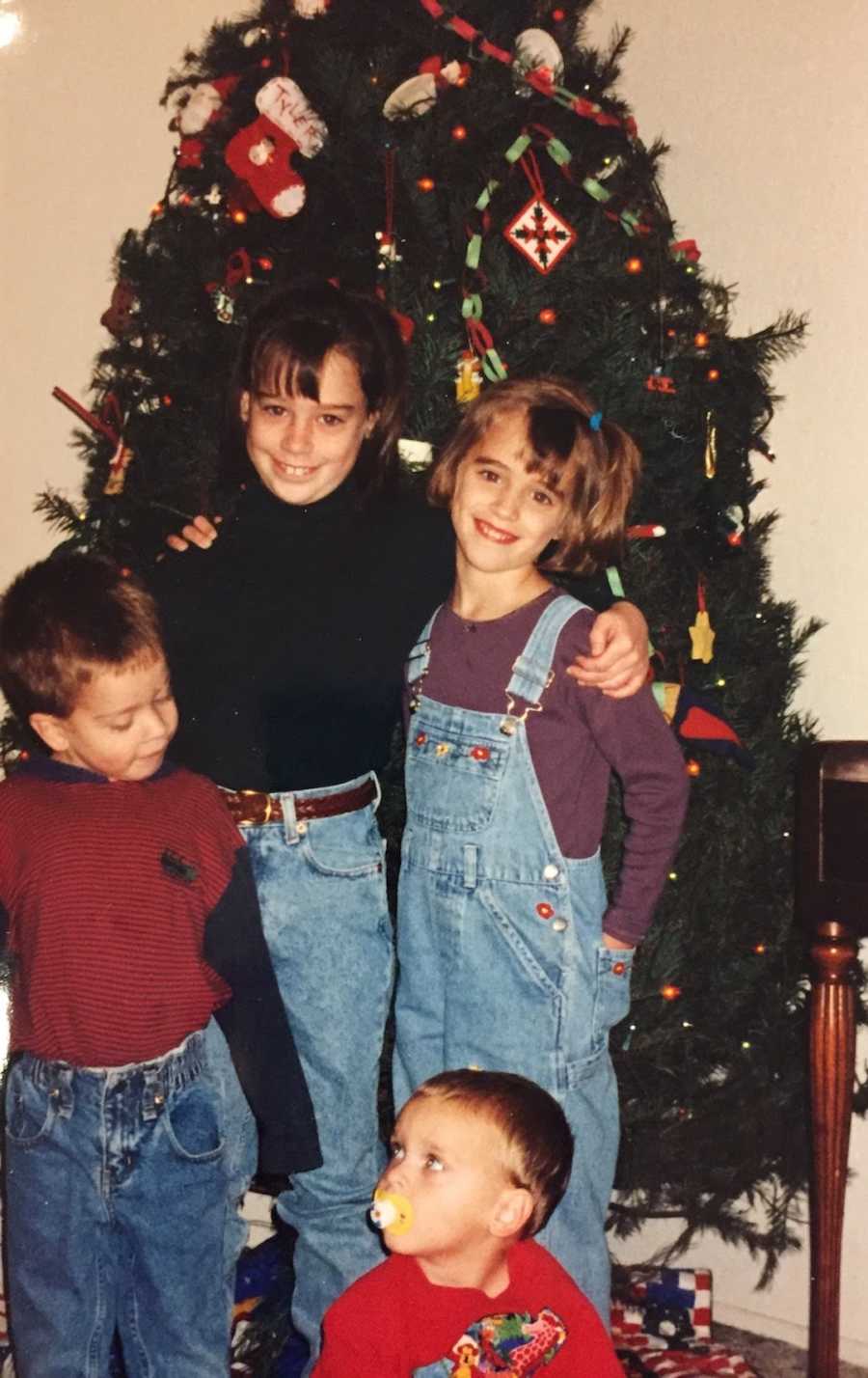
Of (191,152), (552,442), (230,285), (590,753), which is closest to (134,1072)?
(590,753)

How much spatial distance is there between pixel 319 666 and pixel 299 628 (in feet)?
0.19

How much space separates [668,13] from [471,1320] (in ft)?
7.15

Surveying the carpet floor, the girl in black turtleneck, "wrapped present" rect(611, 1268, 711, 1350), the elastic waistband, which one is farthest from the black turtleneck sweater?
the carpet floor

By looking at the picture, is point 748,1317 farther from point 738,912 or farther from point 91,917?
point 91,917

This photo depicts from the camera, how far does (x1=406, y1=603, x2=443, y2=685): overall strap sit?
179 cm

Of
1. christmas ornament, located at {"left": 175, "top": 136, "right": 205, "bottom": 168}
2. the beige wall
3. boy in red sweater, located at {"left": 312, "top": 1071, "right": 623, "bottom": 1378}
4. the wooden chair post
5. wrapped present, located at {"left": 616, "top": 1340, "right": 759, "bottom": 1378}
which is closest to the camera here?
boy in red sweater, located at {"left": 312, "top": 1071, "right": 623, "bottom": 1378}

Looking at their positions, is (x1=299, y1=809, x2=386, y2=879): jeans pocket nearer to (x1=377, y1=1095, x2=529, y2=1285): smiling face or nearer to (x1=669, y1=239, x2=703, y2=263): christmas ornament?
(x1=377, y1=1095, x2=529, y2=1285): smiling face

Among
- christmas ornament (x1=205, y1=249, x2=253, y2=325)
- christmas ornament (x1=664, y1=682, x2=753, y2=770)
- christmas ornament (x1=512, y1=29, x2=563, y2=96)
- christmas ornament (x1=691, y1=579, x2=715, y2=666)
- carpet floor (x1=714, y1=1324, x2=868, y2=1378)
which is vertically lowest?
carpet floor (x1=714, y1=1324, x2=868, y2=1378)

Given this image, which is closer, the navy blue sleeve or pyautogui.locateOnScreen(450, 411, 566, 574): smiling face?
the navy blue sleeve

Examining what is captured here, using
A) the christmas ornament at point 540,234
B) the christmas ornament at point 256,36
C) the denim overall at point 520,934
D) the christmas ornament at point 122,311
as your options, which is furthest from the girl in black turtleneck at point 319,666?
the christmas ornament at point 256,36

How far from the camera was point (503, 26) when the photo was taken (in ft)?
6.18

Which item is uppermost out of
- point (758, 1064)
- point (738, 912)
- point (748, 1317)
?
point (738, 912)

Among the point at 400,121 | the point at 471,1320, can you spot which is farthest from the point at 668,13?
the point at 471,1320

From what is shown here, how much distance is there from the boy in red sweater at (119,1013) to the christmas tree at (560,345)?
41 cm
